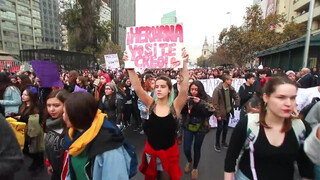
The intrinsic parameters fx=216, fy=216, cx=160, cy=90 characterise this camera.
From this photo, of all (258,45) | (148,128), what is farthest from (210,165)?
(258,45)

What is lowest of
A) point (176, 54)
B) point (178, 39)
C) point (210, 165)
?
point (210, 165)

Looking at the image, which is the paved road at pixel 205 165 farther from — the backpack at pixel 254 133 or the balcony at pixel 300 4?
the balcony at pixel 300 4

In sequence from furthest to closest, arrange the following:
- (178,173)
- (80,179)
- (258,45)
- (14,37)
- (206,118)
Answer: (14,37)
(258,45)
(206,118)
(178,173)
(80,179)

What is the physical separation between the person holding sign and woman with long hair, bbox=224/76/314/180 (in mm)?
1181

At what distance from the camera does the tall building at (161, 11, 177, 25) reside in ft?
10.8

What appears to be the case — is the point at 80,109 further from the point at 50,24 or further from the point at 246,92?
the point at 50,24

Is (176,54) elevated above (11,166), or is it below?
above

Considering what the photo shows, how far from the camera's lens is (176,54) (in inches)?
122

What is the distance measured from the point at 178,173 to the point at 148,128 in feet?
2.35

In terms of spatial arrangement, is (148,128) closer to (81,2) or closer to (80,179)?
(80,179)

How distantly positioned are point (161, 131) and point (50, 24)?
282ft

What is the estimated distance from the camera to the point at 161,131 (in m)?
2.87

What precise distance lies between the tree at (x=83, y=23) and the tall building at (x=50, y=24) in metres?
49.7

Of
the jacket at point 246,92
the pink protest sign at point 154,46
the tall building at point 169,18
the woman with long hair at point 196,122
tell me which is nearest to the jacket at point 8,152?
the pink protest sign at point 154,46
